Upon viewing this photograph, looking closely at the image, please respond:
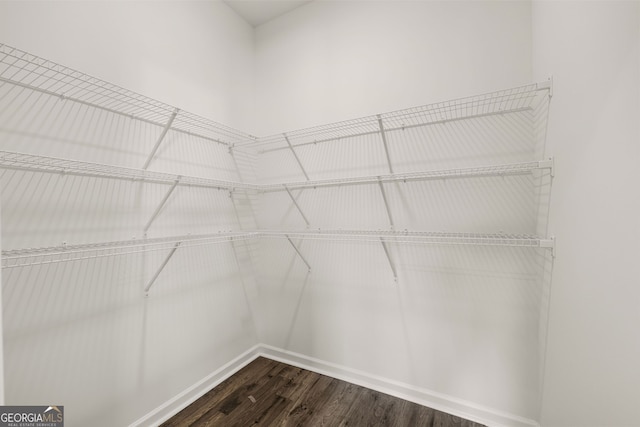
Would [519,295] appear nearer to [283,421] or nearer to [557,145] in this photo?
[557,145]

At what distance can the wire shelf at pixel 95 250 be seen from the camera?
3.56ft

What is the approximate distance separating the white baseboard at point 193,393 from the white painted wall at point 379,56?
6.29 feet

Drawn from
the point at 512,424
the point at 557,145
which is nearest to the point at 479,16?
the point at 557,145

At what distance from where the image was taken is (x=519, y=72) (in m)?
1.48

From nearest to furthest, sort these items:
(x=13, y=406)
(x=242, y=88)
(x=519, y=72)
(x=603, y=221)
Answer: (x=603, y=221) < (x=13, y=406) < (x=519, y=72) < (x=242, y=88)

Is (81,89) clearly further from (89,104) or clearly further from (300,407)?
(300,407)

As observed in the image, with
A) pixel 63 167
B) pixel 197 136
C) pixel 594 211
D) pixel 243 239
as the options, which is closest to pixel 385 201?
pixel 594 211

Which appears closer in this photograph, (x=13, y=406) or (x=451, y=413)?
(x=13, y=406)

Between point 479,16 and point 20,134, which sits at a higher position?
point 479,16

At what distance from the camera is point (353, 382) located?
1949mm

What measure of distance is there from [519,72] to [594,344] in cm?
134

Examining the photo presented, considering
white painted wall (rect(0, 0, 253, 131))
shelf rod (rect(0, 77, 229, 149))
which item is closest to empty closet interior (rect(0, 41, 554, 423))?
shelf rod (rect(0, 77, 229, 149))

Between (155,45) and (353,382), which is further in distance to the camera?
(353,382)

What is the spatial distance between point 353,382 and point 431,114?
1.89m
